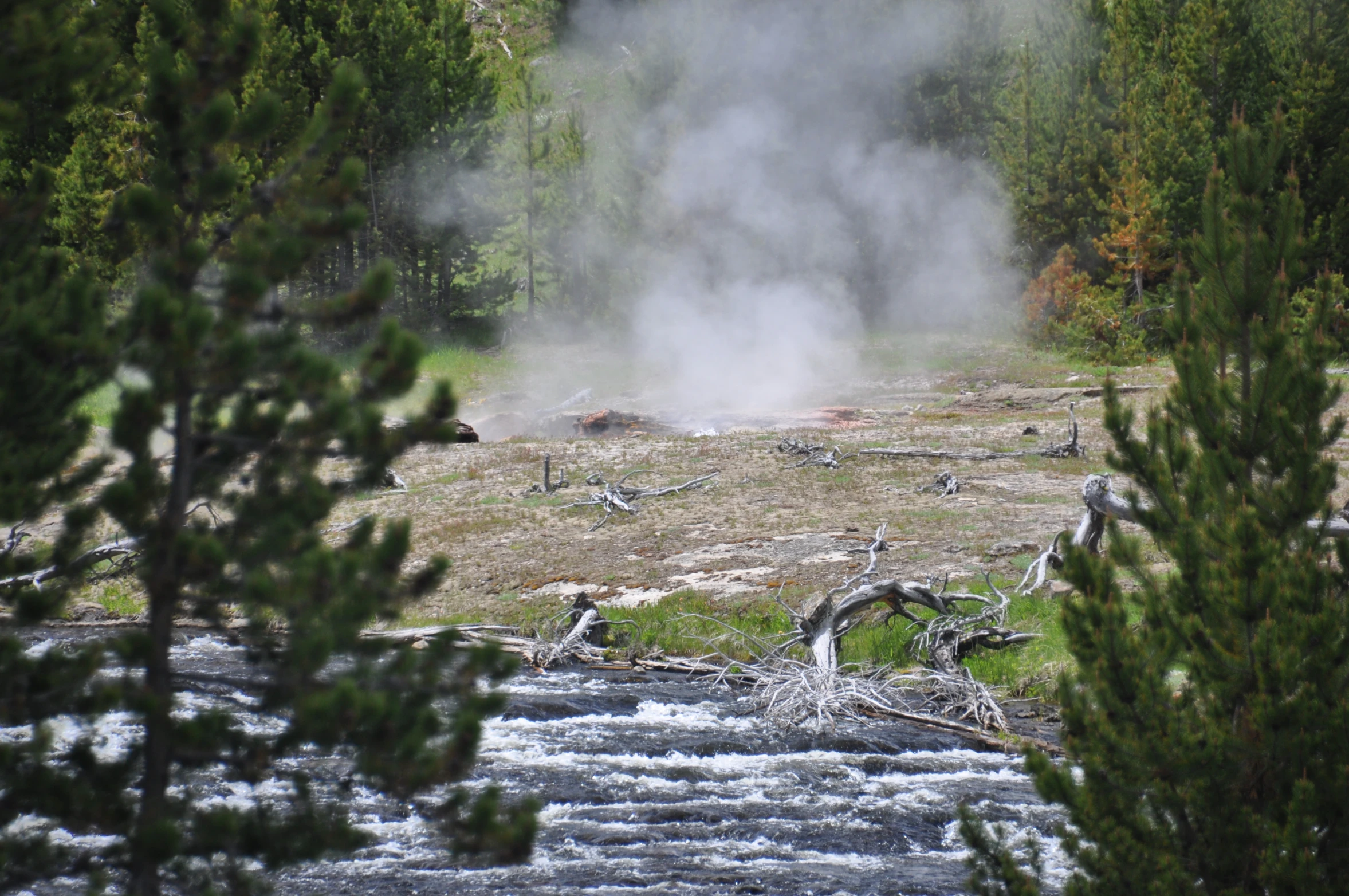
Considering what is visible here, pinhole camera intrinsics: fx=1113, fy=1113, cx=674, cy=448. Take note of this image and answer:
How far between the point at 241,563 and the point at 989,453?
16337 mm

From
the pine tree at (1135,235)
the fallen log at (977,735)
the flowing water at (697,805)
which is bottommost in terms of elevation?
the flowing water at (697,805)

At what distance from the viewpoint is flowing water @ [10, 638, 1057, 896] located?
577 cm

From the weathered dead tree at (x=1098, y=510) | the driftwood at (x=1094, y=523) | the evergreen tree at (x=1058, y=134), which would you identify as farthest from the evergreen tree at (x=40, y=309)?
the evergreen tree at (x=1058, y=134)

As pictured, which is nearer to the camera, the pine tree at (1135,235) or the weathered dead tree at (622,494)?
the weathered dead tree at (622,494)

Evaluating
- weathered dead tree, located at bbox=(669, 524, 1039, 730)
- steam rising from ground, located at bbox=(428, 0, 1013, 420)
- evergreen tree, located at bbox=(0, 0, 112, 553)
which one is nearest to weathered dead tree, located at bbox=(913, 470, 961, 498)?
weathered dead tree, located at bbox=(669, 524, 1039, 730)

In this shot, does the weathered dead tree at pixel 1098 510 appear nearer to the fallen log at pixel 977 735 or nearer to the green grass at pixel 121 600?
the fallen log at pixel 977 735

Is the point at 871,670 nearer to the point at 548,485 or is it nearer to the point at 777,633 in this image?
the point at 777,633

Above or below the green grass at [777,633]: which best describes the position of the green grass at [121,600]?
above

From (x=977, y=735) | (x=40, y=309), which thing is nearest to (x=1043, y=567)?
(x=977, y=735)

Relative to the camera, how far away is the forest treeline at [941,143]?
97.2ft

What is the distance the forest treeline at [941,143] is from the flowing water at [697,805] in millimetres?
17859

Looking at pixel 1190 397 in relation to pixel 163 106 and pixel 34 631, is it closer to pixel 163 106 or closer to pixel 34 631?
pixel 163 106

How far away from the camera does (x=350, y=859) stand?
6.00m

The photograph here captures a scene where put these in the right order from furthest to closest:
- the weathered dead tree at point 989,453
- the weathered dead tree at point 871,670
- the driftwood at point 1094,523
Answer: the weathered dead tree at point 989,453 < the weathered dead tree at point 871,670 < the driftwood at point 1094,523
